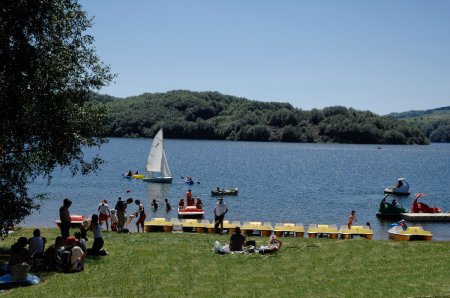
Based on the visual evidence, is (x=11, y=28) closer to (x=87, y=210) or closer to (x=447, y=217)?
(x=87, y=210)

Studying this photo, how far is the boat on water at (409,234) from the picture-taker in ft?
103

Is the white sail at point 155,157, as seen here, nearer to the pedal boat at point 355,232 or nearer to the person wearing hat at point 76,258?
the pedal boat at point 355,232

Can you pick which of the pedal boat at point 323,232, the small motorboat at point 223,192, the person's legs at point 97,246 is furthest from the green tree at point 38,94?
the small motorboat at point 223,192

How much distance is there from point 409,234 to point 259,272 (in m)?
15.7

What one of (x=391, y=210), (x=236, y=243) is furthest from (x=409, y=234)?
(x=391, y=210)

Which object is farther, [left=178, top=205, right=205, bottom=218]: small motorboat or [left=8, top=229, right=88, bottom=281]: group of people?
[left=178, top=205, right=205, bottom=218]: small motorboat

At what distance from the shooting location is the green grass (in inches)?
658

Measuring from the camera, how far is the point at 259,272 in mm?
19484

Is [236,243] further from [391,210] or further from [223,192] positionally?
[223,192]

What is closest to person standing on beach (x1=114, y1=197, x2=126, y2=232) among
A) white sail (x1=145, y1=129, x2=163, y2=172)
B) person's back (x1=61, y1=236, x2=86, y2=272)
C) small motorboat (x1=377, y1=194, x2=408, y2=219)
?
person's back (x1=61, y1=236, x2=86, y2=272)

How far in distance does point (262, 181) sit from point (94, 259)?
76.4m

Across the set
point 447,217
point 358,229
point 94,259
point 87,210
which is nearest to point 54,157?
point 94,259

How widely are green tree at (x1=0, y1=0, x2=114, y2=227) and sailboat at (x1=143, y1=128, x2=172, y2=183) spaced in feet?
175

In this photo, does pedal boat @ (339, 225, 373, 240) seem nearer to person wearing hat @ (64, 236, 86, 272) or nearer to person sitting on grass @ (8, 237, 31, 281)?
person wearing hat @ (64, 236, 86, 272)
